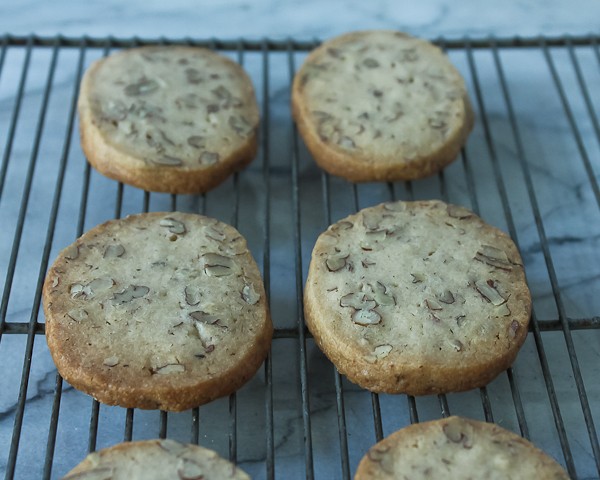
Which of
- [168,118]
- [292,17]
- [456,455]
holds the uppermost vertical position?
[168,118]

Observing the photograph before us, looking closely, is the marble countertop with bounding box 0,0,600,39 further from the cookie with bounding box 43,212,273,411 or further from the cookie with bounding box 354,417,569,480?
the cookie with bounding box 354,417,569,480

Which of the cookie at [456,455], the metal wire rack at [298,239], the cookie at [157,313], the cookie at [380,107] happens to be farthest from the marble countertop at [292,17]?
the cookie at [456,455]

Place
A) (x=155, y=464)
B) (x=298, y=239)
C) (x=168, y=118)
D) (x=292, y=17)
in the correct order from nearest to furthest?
(x=155, y=464) → (x=298, y=239) → (x=168, y=118) → (x=292, y=17)

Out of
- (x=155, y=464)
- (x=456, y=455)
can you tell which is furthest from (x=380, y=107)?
(x=155, y=464)

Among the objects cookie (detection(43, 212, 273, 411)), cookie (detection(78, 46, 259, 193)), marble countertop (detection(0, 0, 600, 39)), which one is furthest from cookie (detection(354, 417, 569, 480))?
marble countertop (detection(0, 0, 600, 39))

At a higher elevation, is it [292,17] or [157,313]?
[157,313]

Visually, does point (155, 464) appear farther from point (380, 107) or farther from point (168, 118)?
point (380, 107)
